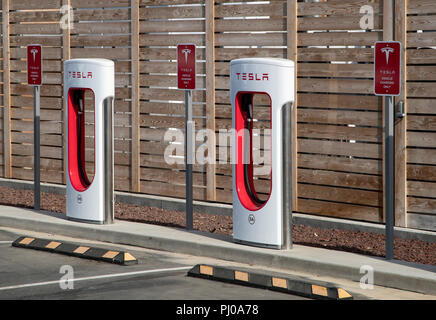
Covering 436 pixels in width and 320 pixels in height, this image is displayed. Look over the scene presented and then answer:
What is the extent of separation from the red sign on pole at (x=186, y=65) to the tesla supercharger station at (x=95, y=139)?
1.03 metres

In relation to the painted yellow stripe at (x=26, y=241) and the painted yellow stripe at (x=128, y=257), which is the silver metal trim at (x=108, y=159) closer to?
the painted yellow stripe at (x=26, y=241)

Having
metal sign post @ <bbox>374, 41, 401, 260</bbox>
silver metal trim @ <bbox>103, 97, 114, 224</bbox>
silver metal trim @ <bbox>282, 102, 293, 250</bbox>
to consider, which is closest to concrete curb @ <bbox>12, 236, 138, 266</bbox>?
silver metal trim @ <bbox>103, 97, 114, 224</bbox>

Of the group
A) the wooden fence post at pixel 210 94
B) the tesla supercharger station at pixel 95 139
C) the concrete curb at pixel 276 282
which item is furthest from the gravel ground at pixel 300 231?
the concrete curb at pixel 276 282

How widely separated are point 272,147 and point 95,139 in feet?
8.91

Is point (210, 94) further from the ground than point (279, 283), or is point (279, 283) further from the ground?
point (210, 94)

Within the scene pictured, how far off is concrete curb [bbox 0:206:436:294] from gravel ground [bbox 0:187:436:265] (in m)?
0.55

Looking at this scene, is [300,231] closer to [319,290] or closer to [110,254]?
[110,254]

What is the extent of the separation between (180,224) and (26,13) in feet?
18.1

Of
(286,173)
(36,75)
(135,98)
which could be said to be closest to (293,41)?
(286,173)

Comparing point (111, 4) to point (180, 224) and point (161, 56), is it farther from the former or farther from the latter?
point (180, 224)

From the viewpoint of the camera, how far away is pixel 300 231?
12008mm

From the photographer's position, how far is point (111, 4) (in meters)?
14.7

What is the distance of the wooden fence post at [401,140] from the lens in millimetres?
11469

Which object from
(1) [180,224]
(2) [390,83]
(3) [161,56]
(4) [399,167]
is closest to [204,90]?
(3) [161,56]
